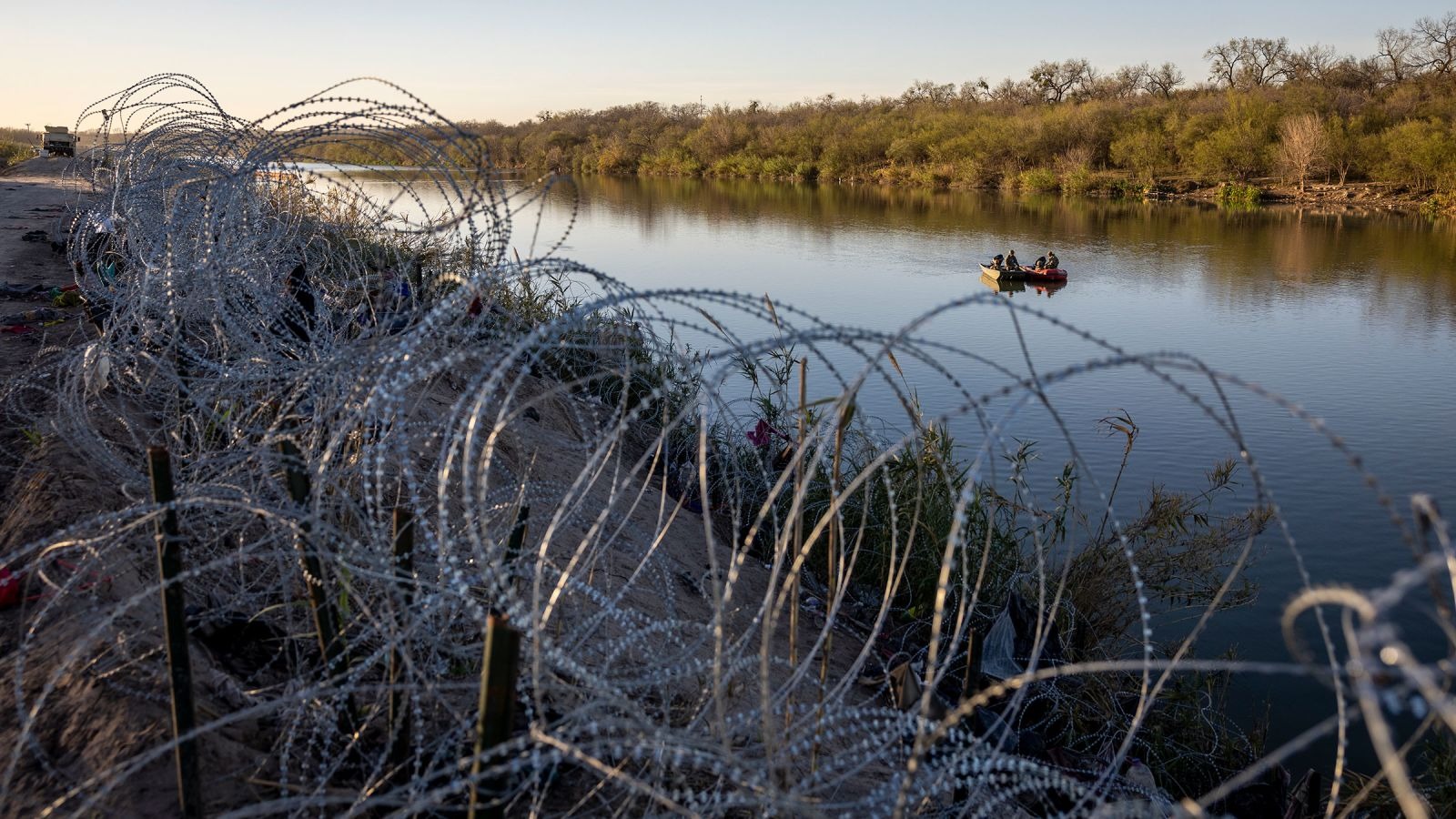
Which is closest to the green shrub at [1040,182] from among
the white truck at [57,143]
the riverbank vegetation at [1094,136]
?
the riverbank vegetation at [1094,136]

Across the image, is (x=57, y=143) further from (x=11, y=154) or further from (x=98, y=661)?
(x=98, y=661)

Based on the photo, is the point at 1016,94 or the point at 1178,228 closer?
the point at 1178,228

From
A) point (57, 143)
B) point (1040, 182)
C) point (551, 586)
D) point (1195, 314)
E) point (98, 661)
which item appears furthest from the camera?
point (1040, 182)

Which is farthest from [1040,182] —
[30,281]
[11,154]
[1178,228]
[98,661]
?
[98,661]

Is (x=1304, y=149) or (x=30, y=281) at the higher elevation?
(x=1304, y=149)

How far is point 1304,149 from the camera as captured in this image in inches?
1379

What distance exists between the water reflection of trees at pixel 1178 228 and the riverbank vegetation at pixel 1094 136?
3926 millimetres

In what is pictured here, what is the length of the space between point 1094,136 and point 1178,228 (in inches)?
756

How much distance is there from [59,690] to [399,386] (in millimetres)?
1311

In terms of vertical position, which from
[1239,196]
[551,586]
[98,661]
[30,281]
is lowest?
[551,586]

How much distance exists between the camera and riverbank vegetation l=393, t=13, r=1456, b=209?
3572 centimetres

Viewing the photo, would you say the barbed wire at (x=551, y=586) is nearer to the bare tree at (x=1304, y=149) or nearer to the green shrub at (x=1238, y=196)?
the green shrub at (x=1238, y=196)

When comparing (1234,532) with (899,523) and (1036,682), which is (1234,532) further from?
(1036,682)

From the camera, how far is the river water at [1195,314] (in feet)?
24.9
